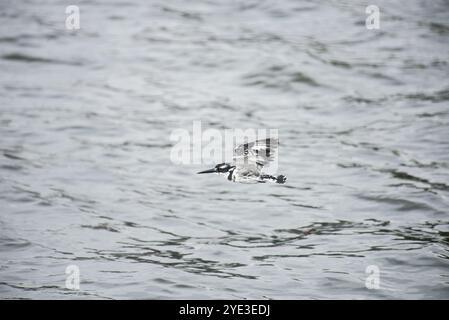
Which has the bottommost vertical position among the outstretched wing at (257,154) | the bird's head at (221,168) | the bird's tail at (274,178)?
the bird's tail at (274,178)

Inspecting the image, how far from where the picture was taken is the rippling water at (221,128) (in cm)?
466

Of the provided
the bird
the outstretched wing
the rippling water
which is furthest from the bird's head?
the outstretched wing

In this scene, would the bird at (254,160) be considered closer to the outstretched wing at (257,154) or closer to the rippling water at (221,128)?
the outstretched wing at (257,154)

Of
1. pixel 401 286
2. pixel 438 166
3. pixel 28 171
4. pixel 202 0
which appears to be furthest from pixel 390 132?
pixel 202 0

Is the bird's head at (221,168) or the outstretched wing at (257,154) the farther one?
the bird's head at (221,168)

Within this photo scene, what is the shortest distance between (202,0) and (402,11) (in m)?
2.13

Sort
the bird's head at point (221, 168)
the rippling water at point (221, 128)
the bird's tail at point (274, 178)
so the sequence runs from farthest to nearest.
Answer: the bird's head at point (221, 168) → the bird's tail at point (274, 178) → the rippling water at point (221, 128)

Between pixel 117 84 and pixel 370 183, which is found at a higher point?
pixel 117 84

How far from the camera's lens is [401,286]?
175 inches

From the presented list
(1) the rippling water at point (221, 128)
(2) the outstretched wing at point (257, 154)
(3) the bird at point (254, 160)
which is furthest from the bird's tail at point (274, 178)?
(2) the outstretched wing at point (257, 154)

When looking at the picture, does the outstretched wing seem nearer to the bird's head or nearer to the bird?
the bird

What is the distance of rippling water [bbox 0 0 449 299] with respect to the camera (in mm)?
4660

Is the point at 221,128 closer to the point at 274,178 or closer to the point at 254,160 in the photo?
the point at 274,178

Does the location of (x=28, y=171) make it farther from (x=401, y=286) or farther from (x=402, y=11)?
(x=402, y=11)
